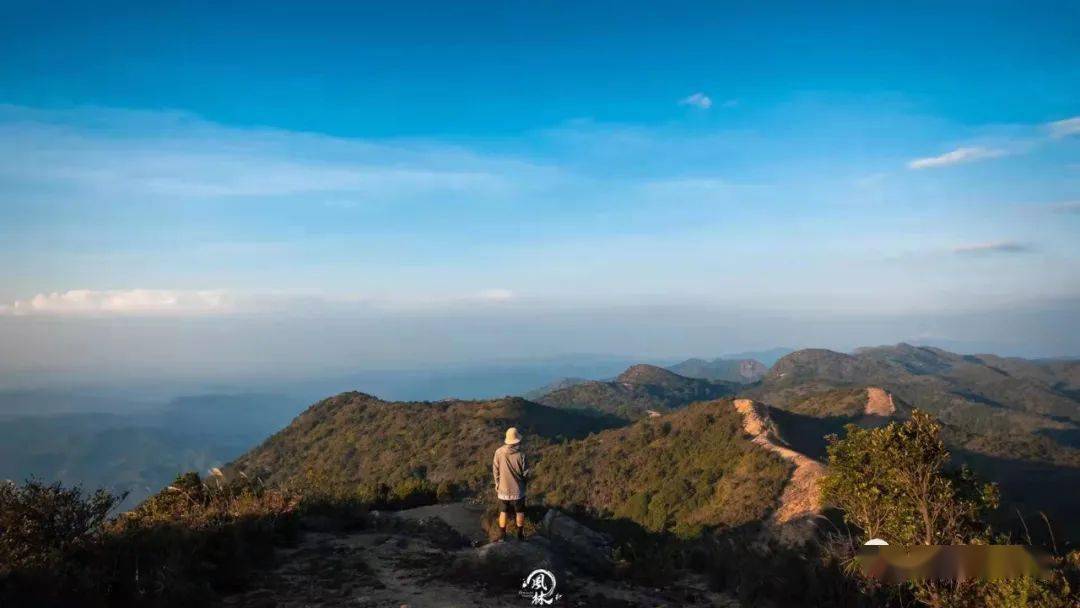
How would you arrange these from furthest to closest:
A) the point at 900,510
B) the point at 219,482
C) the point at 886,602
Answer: the point at 219,482 → the point at 900,510 → the point at 886,602

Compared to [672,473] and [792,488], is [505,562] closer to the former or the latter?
[792,488]

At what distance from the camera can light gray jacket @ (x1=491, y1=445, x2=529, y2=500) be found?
10828mm

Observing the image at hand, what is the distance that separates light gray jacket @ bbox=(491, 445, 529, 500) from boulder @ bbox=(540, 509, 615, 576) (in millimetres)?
1436

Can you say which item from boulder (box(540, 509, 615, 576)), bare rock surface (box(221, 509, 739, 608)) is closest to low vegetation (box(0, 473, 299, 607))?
bare rock surface (box(221, 509, 739, 608))

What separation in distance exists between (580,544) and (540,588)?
144 inches

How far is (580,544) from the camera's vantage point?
1234 cm

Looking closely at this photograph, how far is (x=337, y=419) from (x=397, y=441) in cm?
1523

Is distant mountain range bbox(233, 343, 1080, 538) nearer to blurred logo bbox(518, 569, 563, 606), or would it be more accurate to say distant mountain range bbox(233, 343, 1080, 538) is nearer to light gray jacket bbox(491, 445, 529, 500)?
light gray jacket bbox(491, 445, 529, 500)

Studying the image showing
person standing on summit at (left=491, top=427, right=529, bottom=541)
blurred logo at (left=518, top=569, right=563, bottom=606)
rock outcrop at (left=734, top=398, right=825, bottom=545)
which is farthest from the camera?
rock outcrop at (left=734, top=398, right=825, bottom=545)

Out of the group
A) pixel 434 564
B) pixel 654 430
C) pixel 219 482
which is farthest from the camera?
pixel 654 430

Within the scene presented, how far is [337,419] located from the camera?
7712 cm

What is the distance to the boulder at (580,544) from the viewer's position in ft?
36.3

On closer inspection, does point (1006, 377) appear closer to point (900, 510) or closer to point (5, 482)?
point (900, 510)

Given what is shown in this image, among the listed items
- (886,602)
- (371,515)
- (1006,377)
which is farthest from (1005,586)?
(1006,377)
